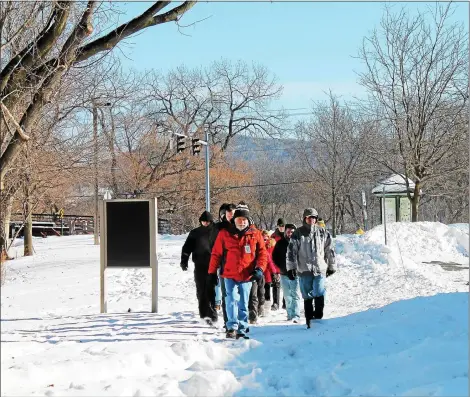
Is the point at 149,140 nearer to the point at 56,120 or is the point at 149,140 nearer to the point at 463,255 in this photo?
the point at 56,120

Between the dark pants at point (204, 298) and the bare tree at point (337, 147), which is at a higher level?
the bare tree at point (337, 147)

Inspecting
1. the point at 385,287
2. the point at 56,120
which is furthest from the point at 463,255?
the point at 56,120

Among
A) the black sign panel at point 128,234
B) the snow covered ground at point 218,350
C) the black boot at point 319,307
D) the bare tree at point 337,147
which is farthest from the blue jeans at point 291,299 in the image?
the bare tree at point 337,147

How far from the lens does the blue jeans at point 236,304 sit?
8805mm

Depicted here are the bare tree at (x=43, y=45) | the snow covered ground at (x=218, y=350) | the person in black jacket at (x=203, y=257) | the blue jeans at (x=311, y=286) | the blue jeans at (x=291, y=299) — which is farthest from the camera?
the blue jeans at (x=291, y=299)

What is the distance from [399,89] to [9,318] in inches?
907

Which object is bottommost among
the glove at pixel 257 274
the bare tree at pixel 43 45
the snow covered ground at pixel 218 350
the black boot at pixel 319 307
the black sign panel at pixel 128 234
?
the snow covered ground at pixel 218 350

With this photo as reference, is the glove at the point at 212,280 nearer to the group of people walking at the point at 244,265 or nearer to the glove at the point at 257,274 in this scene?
the group of people walking at the point at 244,265

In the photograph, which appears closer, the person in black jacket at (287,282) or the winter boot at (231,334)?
the winter boot at (231,334)

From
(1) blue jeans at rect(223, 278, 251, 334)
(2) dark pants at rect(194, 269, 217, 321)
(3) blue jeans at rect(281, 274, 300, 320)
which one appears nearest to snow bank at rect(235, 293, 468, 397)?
(1) blue jeans at rect(223, 278, 251, 334)

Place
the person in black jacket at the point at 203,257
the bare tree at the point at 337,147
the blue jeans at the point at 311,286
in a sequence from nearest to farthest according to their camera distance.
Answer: the blue jeans at the point at 311,286 → the person in black jacket at the point at 203,257 → the bare tree at the point at 337,147

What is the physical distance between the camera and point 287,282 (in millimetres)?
11672

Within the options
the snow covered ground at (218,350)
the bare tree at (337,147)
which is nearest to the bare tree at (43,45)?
the snow covered ground at (218,350)

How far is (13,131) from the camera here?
8.80 m
